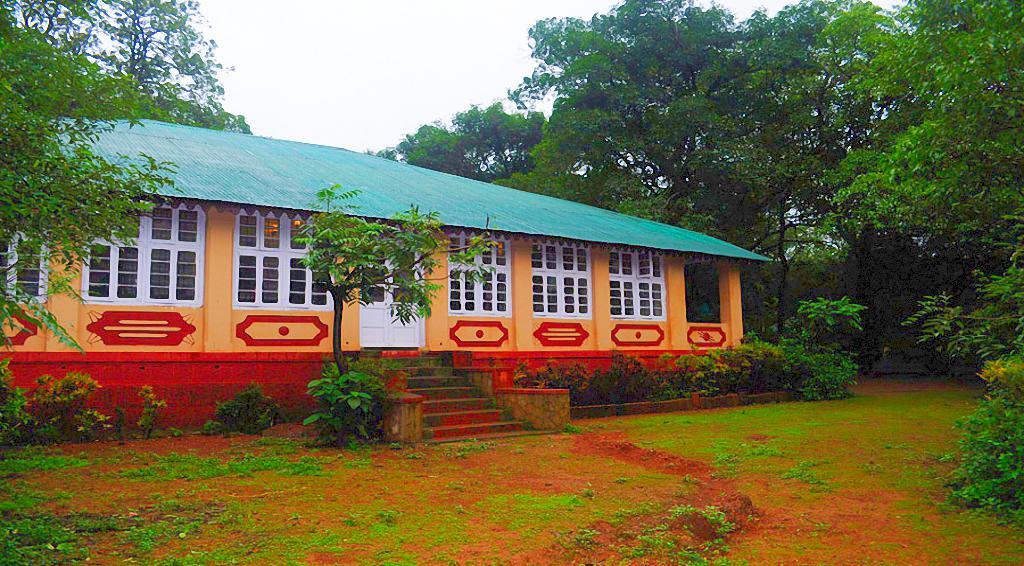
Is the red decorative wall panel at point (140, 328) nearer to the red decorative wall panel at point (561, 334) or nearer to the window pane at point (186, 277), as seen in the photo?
the window pane at point (186, 277)

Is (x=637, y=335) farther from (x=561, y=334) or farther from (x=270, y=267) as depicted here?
(x=270, y=267)

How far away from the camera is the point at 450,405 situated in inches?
423

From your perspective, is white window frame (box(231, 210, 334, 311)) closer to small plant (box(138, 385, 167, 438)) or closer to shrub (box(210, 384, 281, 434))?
shrub (box(210, 384, 281, 434))

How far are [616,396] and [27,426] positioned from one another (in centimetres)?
898

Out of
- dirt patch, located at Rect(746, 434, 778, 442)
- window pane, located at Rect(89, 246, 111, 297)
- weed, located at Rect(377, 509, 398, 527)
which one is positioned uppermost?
window pane, located at Rect(89, 246, 111, 297)

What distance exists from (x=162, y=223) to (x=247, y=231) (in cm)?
122

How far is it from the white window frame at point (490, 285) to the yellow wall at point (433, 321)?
0.10m

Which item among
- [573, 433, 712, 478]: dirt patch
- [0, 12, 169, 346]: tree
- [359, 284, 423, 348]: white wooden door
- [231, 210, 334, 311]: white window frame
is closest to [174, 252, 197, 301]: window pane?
[231, 210, 334, 311]: white window frame

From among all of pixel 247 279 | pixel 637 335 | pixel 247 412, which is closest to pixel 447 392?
pixel 247 412

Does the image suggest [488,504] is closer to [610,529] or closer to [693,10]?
[610,529]

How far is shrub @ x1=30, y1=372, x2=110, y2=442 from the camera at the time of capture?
8.95 m

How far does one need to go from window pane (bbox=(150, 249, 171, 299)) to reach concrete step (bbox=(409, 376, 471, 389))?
12.6 feet

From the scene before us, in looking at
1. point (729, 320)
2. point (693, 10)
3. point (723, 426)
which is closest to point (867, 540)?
point (723, 426)

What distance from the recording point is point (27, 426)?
8.84 m
